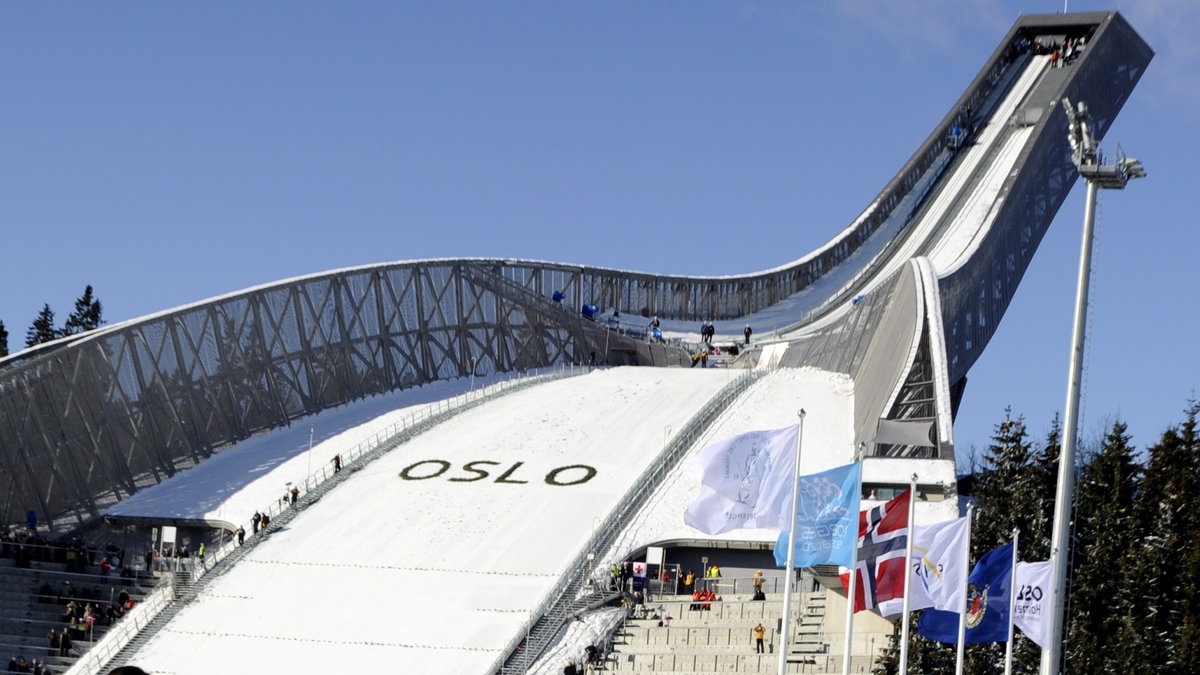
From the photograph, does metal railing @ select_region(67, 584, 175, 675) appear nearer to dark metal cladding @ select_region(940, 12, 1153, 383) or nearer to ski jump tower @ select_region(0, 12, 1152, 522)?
ski jump tower @ select_region(0, 12, 1152, 522)

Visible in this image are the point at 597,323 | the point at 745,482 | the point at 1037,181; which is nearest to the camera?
the point at 745,482

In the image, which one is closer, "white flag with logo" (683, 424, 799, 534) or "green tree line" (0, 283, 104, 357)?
"white flag with logo" (683, 424, 799, 534)

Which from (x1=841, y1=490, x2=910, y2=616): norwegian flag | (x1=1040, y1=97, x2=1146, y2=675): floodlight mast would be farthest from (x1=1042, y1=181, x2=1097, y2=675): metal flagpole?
(x1=841, y1=490, x2=910, y2=616): norwegian flag

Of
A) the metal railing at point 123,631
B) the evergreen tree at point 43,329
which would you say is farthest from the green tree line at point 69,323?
the metal railing at point 123,631

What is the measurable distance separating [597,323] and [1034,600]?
156 ft

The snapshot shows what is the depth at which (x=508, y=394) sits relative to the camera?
60531mm

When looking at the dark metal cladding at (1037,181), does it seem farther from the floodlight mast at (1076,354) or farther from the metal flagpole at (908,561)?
the floodlight mast at (1076,354)

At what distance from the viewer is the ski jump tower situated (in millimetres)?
45938

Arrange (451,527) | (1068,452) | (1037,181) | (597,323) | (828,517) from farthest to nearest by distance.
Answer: (1037,181), (597,323), (451,527), (828,517), (1068,452)

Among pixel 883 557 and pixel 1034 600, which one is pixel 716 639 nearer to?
pixel 883 557

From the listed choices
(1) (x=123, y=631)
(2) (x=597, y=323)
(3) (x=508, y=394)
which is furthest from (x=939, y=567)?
(2) (x=597, y=323)

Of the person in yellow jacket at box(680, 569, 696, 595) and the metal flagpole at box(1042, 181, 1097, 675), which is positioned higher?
the metal flagpole at box(1042, 181, 1097, 675)

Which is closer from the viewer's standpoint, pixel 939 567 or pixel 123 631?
pixel 939 567

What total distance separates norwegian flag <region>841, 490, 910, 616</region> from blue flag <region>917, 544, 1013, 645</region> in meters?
0.77
